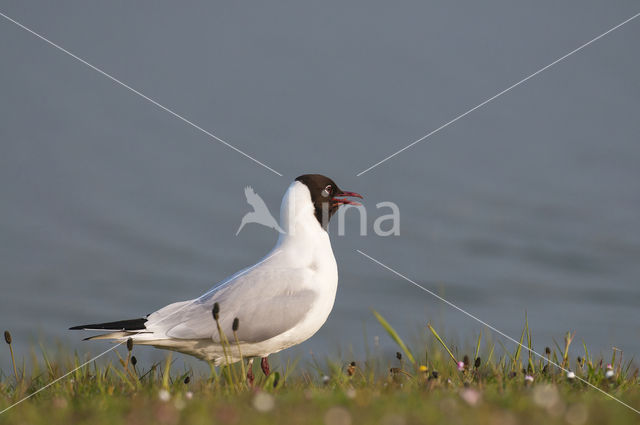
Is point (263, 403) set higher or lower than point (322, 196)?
lower

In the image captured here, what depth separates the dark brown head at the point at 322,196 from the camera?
8.40 m

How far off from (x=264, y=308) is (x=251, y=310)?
138 mm

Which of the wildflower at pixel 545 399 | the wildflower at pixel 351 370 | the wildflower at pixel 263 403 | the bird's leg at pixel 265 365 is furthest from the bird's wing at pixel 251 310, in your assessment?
the wildflower at pixel 545 399

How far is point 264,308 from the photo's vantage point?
7594 millimetres

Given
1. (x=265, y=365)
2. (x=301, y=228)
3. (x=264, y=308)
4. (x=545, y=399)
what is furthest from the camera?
(x=301, y=228)

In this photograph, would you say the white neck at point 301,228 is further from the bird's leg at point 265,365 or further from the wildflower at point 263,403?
the wildflower at point 263,403

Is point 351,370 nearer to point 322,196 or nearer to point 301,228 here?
point 301,228

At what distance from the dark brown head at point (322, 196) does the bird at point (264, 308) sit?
98 mm

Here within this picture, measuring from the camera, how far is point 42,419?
4.98 metres

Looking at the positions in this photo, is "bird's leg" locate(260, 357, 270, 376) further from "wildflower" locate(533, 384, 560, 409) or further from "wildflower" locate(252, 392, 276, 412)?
"wildflower" locate(533, 384, 560, 409)

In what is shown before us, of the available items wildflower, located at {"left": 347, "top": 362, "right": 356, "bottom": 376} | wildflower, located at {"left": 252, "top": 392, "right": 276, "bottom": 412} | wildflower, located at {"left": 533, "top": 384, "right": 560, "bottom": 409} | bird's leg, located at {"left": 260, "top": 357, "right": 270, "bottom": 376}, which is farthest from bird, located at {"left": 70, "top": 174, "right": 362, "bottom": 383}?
wildflower, located at {"left": 533, "top": 384, "right": 560, "bottom": 409}

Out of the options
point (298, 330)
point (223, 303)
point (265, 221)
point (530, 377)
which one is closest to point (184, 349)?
point (223, 303)

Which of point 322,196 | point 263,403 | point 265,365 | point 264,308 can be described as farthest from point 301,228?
point 263,403

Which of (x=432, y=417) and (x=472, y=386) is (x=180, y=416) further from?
(x=472, y=386)
